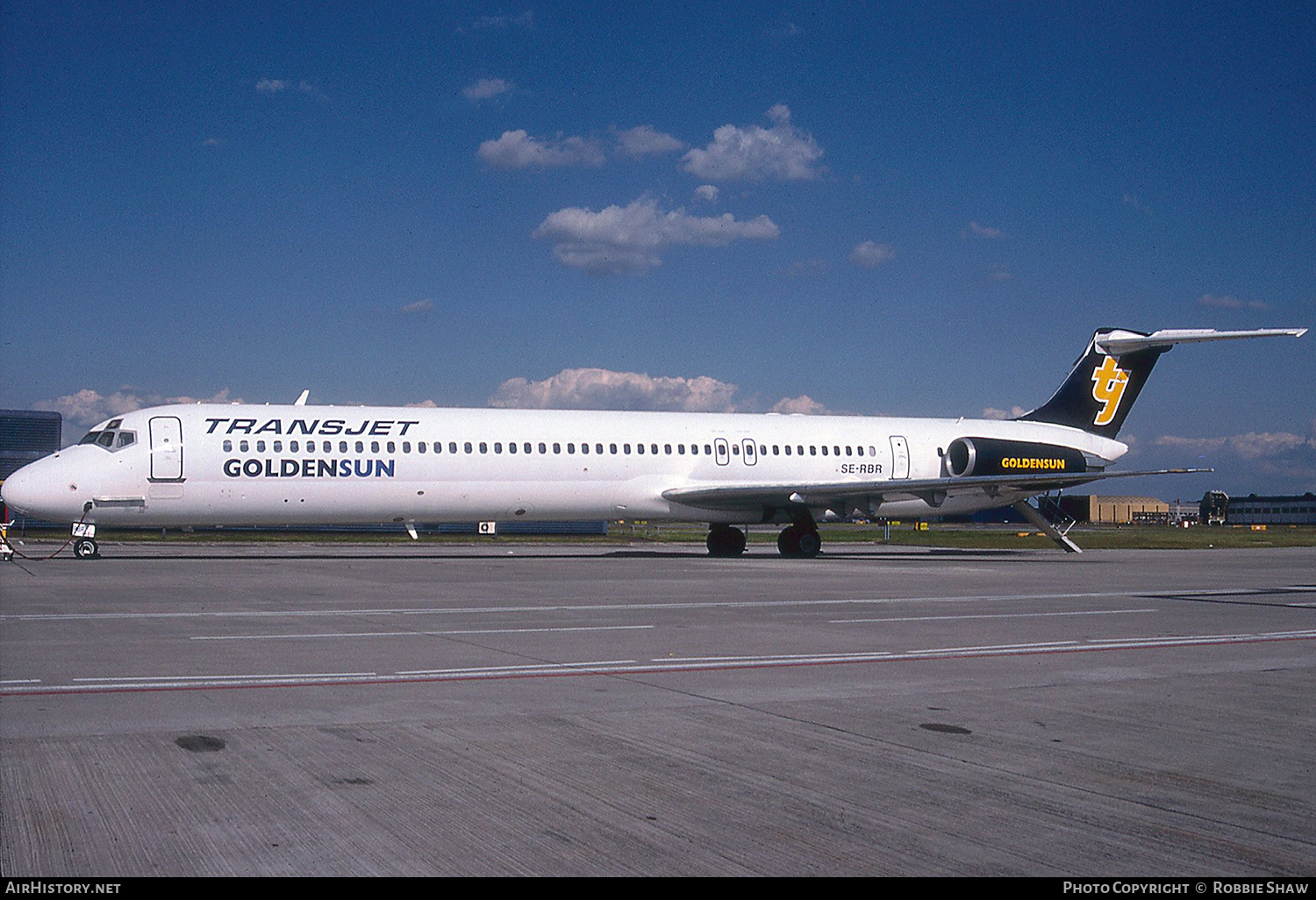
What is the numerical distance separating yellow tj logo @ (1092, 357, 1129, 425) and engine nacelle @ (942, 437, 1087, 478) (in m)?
2.90

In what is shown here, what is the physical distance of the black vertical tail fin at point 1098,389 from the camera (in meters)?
36.6

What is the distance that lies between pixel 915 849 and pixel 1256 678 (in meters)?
6.68

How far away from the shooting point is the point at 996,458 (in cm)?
3453

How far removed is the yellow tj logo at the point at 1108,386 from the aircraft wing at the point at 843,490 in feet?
16.0

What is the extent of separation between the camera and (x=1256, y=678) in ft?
34.0

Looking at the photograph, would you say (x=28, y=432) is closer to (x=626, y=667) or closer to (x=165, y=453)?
(x=165, y=453)

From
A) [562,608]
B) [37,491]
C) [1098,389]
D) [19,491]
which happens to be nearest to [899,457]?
[1098,389]

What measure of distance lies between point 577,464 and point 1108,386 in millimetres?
18389

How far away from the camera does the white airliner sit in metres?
25.6

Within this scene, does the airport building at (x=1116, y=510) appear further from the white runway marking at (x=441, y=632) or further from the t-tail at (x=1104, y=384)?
the white runway marking at (x=441, y=632)

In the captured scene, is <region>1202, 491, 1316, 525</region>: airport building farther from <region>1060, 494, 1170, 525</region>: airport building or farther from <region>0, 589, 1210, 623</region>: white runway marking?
<region>0, 589, 1210, 623</region>: white runway marking

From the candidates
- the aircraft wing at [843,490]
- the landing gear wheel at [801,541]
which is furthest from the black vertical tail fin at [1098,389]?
the landing gear wheel at [801,541]
